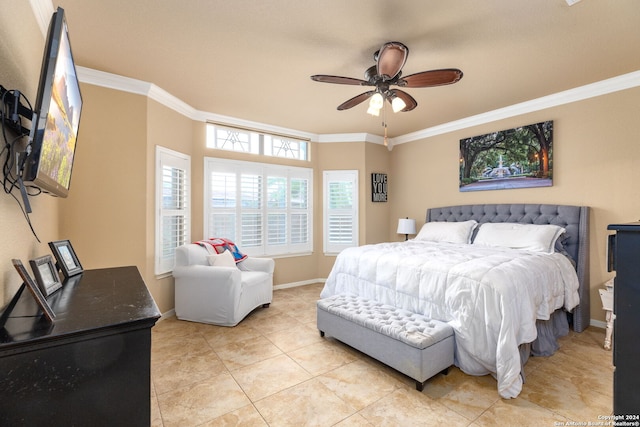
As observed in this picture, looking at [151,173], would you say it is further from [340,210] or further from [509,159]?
[509,159]

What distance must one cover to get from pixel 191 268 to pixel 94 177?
53.8 inches

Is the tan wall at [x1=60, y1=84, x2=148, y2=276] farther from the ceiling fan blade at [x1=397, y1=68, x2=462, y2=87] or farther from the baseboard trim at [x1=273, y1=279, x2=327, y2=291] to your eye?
the ceiling fan blade at [x1=397, y1=68, x2=462, y2=87]

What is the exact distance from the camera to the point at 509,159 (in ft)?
12.8

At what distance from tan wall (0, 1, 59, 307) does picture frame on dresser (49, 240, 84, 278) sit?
0.10 metres

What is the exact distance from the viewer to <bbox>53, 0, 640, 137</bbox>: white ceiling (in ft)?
6.58

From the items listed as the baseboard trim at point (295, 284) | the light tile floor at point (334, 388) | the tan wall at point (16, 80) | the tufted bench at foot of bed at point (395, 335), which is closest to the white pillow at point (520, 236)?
the light tile floor at point (334, 388)

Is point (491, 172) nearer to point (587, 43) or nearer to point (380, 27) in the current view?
point (587, 43)

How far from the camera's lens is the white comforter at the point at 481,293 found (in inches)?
79.7

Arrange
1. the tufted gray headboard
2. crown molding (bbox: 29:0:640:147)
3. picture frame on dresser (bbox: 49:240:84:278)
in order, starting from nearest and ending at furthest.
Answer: picture frame on dresser (bbox: 49:240:84:278) < crown molding (bbox: 29:0:640:147) < the tufted gray headboard

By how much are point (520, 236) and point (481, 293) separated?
1635mm

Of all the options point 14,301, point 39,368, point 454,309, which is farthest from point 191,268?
point 454,309

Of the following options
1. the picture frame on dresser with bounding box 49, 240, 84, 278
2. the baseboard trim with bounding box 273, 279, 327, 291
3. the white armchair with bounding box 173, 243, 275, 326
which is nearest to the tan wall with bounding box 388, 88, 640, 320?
the baseboard trim with bounding box 273, 279, 327, 291

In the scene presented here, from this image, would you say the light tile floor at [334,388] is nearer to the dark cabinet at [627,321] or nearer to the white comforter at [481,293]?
the white comforter at [481,293]

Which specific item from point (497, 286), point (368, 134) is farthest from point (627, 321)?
point (368, 134)
